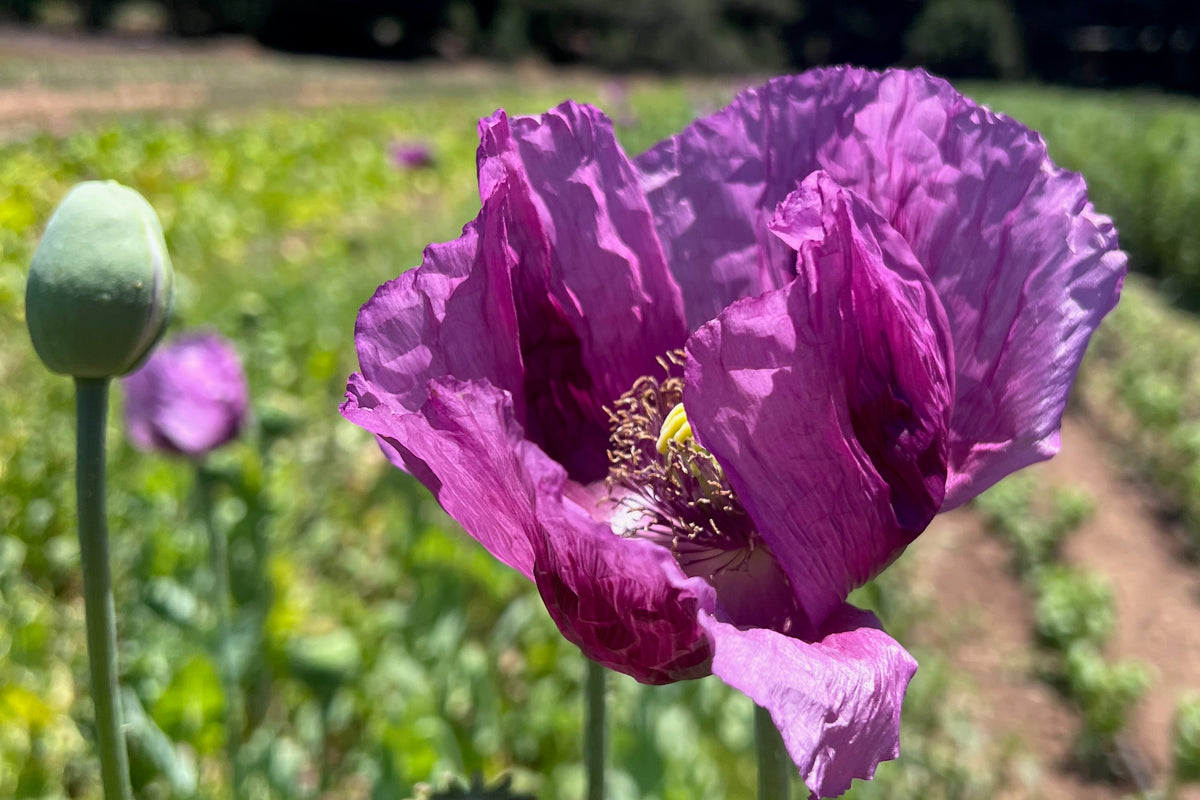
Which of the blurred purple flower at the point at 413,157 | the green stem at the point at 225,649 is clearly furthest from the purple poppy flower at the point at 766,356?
the blurred purple flower at the point at 413,157

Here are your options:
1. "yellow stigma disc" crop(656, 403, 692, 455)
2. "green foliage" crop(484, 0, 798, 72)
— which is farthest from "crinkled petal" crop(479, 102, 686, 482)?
"green foliage" crop(484, 0, 798, 72)

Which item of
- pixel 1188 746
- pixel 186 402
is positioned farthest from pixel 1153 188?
pixel 186 402

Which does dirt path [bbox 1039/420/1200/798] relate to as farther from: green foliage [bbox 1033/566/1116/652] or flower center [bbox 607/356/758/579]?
flower center [bbox 607/356/758/579]

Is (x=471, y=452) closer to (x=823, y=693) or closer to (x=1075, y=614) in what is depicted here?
(x=823, y=693)

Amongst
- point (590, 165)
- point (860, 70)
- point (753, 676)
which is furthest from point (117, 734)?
point (860, 70)

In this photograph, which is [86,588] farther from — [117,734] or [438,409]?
[438,409]
